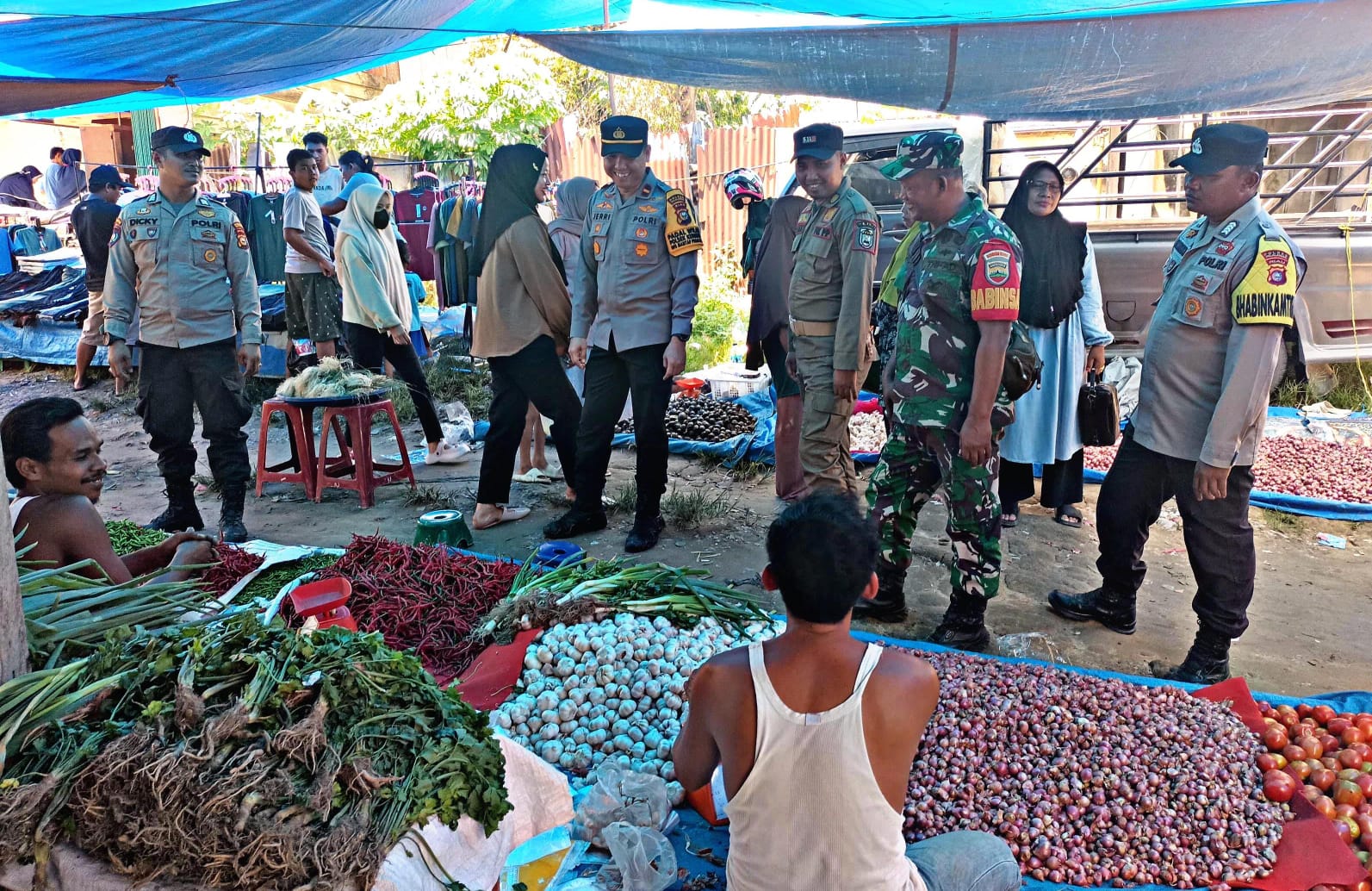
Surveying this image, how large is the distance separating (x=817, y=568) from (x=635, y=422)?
3.41m

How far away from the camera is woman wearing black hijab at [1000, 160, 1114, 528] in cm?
462

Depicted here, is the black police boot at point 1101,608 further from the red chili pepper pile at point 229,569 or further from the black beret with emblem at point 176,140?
the black beret with emblem at point 176,140

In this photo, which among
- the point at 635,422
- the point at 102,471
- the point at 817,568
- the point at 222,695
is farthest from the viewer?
the point at 635,422

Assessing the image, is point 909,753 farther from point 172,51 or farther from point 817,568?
point 172,51

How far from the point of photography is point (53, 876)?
1659mm

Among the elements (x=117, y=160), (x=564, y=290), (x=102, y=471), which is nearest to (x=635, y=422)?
(x=564, y=290)

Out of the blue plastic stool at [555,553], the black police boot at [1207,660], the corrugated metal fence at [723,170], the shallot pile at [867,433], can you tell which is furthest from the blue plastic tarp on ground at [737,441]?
the corrugated metal fence at [723,170]

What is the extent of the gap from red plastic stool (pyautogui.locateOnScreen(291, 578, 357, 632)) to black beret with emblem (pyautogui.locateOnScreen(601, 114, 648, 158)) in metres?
2.58

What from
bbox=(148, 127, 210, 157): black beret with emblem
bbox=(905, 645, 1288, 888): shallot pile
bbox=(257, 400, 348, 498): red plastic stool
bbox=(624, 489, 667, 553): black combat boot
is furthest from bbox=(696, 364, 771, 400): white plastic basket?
bbox=(905, 645, 1288, 888): shallot pile

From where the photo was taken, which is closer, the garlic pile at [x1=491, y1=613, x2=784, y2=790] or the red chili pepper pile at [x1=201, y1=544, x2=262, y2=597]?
the garlic pile at [x1=491, y1=613, x2=784, y2=790]

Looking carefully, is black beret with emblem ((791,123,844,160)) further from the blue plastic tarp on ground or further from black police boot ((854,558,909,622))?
the blue plastic tarp on ground

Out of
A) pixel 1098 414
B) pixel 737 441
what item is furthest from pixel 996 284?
pixel 737 441

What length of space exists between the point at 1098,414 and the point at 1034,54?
177 cm

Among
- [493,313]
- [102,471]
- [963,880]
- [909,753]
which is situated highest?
[493,313]
